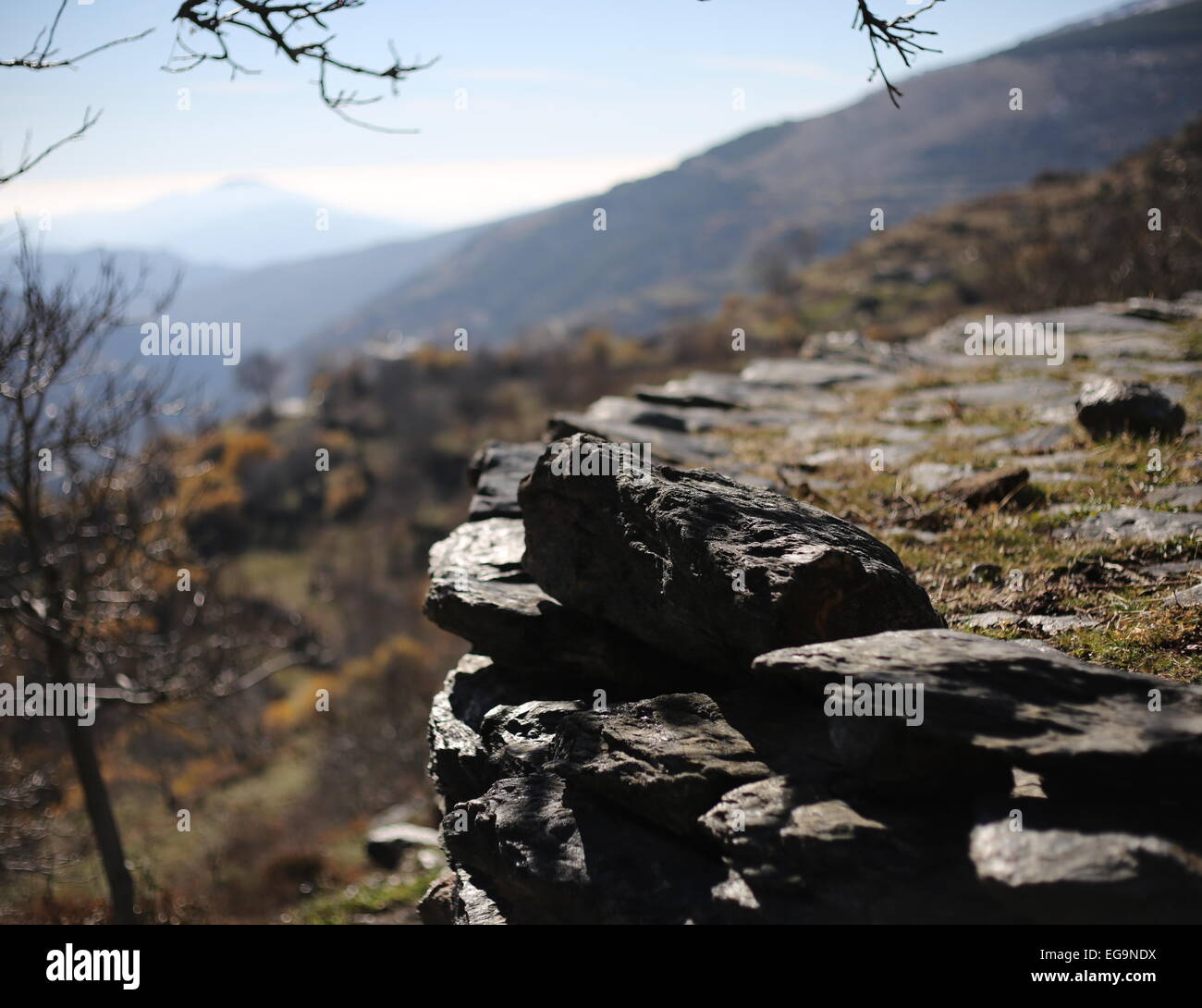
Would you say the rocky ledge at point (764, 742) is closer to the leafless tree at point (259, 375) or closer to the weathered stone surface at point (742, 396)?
the weathered stone surface at point (742, 396)

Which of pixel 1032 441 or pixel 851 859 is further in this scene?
pixel 1032 441

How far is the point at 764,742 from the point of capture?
136 inches

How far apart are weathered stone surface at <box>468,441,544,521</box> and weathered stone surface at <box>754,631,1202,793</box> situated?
3.86 m

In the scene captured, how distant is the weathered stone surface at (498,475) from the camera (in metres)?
6.73

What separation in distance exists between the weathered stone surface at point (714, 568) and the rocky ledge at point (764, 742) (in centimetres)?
1

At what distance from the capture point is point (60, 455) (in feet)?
36.9

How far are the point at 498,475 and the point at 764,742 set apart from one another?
4304 millimetres

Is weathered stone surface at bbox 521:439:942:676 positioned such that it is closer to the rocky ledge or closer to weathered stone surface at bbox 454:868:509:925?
the rocky ledge

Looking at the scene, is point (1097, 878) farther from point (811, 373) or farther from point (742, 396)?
point (811, 373)

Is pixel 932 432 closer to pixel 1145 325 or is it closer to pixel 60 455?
pixel 1145 325

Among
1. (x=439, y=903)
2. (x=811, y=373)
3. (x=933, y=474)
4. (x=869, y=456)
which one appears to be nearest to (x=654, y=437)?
(x=869, y=456)

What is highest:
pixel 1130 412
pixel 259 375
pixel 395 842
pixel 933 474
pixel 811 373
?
pixel 259 375

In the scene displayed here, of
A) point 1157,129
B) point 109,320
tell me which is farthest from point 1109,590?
point 1157,129
